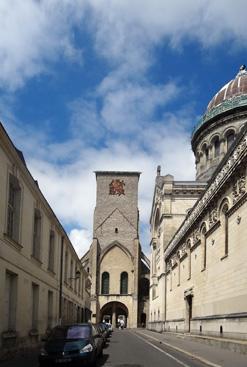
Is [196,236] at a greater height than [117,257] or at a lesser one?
greater

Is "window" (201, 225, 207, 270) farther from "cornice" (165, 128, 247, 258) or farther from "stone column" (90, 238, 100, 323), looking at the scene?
"stone column" (90, 238, 100, 323)

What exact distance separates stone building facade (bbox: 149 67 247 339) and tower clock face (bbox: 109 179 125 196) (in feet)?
135

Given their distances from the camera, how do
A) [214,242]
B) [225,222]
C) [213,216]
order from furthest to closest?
1. [213,216]
2. [214,242]
3. [225,222]

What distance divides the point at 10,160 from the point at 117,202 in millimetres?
81964

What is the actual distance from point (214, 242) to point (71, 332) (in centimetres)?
1264

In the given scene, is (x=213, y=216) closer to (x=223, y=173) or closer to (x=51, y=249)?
(x=223, y=173)

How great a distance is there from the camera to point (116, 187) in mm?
100375

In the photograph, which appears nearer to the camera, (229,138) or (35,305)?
(35,305)

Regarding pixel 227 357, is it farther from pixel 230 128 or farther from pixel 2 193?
pixel 230 128

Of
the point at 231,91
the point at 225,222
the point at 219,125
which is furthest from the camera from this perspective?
the point at 231,91

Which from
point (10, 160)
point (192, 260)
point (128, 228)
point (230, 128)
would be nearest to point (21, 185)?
point (10, 160)

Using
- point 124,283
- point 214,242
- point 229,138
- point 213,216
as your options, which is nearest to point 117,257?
point 124,283

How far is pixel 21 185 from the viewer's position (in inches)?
745

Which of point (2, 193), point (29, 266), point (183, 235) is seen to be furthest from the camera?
point (183, 235)
